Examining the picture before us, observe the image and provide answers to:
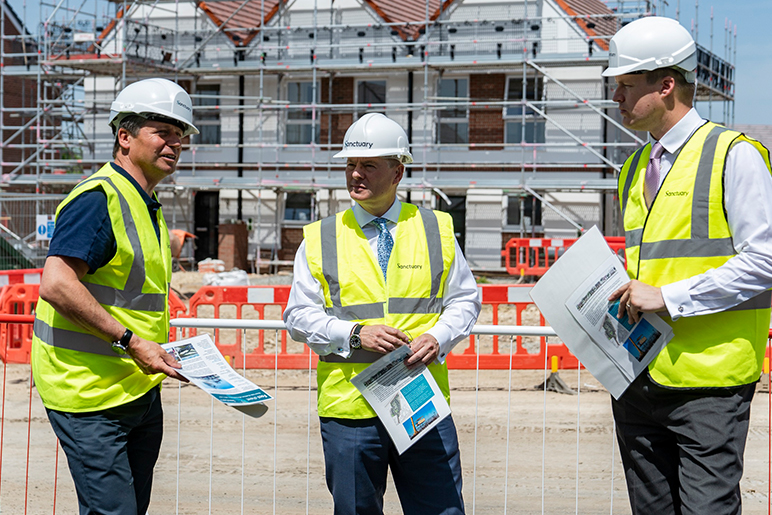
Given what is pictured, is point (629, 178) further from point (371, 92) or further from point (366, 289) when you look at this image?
point (371, 92)

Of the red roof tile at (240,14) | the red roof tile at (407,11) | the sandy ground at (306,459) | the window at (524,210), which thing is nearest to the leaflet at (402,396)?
the sandy ground at (306,459)

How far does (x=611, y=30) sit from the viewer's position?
24.0m

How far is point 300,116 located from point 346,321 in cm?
2210

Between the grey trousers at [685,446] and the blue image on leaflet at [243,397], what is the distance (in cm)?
132

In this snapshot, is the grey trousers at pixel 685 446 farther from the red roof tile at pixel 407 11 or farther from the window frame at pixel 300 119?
the window frame at pixel 300 119

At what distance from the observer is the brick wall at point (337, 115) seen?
24.3m

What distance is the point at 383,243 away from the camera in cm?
330

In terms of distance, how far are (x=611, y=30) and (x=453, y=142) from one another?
5.68m

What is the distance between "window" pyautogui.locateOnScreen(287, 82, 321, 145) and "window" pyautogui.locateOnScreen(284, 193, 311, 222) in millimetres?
1604

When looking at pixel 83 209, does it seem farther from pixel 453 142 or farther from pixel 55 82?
pixel 55 82

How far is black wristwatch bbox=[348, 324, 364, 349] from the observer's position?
309cm

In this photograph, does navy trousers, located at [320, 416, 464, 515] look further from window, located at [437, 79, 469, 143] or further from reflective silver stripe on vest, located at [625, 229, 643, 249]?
window, located at [437, 79, 469, 143]

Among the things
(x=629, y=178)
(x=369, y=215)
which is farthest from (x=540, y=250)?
(x=629, y=178)

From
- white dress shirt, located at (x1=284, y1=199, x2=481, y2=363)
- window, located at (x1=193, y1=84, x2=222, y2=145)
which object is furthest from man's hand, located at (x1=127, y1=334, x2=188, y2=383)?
window, located at (x1=193, y1=84, x2=222, y2=145)
